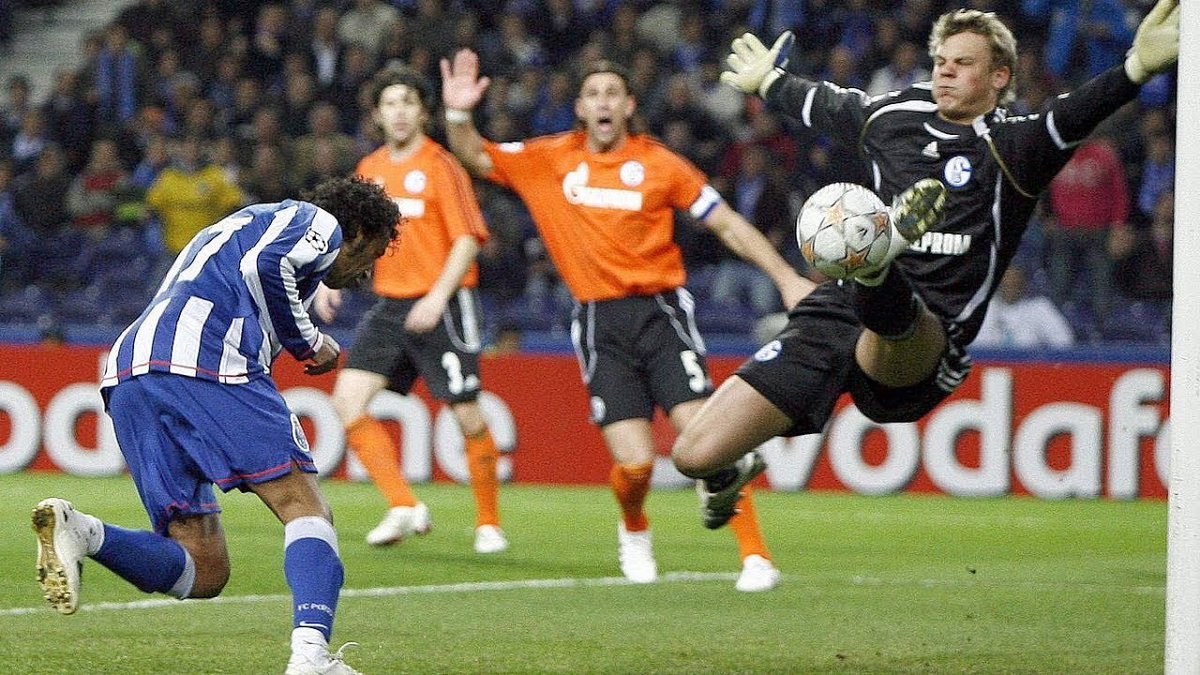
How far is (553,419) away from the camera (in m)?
13.3

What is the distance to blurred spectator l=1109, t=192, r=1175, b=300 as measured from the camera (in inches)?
575

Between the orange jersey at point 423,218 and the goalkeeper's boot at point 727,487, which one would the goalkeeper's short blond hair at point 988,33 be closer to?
the goalkeeper's boot at point 727,487

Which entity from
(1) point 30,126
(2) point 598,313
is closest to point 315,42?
(1) point 30,126

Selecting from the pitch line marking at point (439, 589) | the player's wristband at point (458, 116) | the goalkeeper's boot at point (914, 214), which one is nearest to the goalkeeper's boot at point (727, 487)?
the pitch line marking at point (439, 589)

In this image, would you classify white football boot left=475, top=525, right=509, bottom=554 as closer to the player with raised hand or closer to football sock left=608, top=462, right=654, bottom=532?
football sock left=608, top=462, right=654, bottom=532

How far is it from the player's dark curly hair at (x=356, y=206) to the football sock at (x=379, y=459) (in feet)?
13.3

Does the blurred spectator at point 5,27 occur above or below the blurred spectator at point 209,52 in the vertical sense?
above

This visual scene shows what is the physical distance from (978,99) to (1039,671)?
2050 mm

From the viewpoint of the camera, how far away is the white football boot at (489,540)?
9742 millimetres

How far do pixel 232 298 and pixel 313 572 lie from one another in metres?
0.86

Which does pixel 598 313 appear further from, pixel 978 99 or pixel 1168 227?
pixel 1168 227

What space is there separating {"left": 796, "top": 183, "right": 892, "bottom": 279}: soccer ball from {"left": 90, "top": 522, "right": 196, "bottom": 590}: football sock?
6.95 feet

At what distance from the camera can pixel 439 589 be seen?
26.9 feet

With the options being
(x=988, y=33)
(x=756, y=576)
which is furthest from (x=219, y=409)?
(x=756, y=576)
